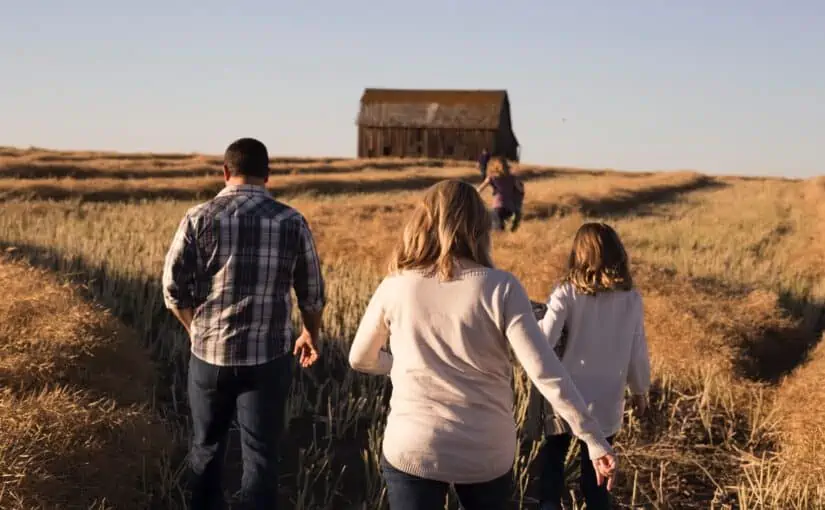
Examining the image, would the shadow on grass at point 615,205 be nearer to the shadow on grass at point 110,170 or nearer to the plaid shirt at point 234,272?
the shadow on grass at point 110,170

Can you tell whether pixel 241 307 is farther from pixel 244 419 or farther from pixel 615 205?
pixel 615 205

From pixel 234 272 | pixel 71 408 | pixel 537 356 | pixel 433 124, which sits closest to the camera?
pixel 537 356

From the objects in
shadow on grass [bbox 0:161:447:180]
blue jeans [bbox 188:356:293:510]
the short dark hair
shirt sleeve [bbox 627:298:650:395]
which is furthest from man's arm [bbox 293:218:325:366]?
shadow on grass [bbox 0:161:447:180]

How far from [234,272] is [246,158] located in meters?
0.45

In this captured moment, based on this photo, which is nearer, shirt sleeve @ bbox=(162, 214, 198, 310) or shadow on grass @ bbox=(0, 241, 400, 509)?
shirt sleeve @ bbox=(162, 214, 198, 310)

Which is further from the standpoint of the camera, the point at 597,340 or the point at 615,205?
the point at 615,205

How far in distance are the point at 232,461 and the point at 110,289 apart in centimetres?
318

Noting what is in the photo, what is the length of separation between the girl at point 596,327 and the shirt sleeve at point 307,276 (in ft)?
3.07

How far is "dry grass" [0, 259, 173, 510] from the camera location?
129 inches

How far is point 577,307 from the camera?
3.27 metres

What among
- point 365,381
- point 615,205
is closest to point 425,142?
point 615,205

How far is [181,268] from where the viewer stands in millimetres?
3205

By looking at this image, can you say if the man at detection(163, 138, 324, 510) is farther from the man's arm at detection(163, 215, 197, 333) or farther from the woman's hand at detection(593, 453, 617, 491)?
the woman's hand at detection(593, 453, 617, 491)

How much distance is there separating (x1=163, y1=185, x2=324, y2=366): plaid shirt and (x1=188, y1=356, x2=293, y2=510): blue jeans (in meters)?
0.06
